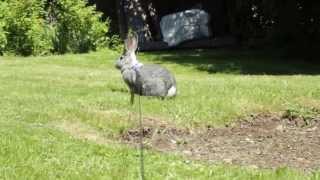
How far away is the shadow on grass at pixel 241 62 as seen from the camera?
16.4 metres

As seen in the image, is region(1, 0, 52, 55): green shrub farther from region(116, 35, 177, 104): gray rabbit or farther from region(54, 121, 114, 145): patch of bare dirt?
region(54, 121, 114, 145): patch of bare dirt

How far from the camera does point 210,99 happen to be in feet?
36.4

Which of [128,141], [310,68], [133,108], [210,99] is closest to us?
[128,141]

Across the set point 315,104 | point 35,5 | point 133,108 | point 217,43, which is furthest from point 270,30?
point 133,108

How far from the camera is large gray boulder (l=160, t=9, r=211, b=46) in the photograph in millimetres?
23703

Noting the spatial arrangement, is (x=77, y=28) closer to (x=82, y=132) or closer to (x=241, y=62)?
(x=241, y=62)

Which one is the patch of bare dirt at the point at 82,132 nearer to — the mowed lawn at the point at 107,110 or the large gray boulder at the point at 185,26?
the mowed lawn at the point at 107,110

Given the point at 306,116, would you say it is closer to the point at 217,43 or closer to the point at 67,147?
the point at 67,147

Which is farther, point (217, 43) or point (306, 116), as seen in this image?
point (217, 43)

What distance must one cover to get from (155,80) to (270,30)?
10.8m

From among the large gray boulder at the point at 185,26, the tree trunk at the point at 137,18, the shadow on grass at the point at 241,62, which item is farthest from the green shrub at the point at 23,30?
the large gray boulder at the point at 185,26

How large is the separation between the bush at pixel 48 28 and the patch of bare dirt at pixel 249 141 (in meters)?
10.6

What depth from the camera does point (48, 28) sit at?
20719 millimetres

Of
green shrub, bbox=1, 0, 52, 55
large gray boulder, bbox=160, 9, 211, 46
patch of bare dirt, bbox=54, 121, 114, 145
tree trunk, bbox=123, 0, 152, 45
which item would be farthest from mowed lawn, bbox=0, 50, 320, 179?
tree trunk, bbox=123, 0, 152, 45
